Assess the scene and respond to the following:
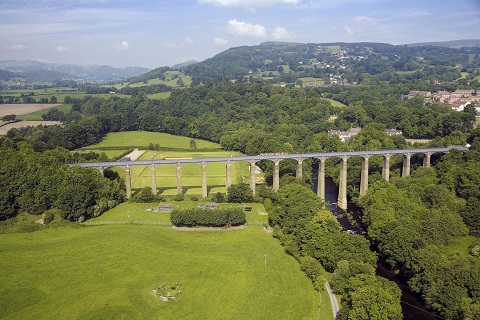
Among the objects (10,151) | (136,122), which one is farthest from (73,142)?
(10,151)

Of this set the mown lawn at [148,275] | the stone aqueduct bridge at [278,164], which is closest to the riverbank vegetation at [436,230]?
the stone aqueduct bridge at [278,164]

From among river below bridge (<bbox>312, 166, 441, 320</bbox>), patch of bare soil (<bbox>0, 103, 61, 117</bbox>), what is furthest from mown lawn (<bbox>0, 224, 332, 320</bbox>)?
patch of bare soil (<bbox>0, 103, 61, 117</bbox>)

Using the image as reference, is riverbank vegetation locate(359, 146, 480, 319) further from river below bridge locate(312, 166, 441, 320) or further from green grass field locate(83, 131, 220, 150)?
green grass field locate(83, 131, 220, 150)

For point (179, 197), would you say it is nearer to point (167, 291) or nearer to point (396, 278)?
point (167, 291)

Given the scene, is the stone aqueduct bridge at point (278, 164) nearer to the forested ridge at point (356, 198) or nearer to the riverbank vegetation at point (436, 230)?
the forested ridge at point (356, 198)

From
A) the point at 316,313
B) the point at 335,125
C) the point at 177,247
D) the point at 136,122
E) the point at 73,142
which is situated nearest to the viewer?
the point at 316,313

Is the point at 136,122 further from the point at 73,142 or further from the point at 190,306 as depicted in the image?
the point at 190,306
